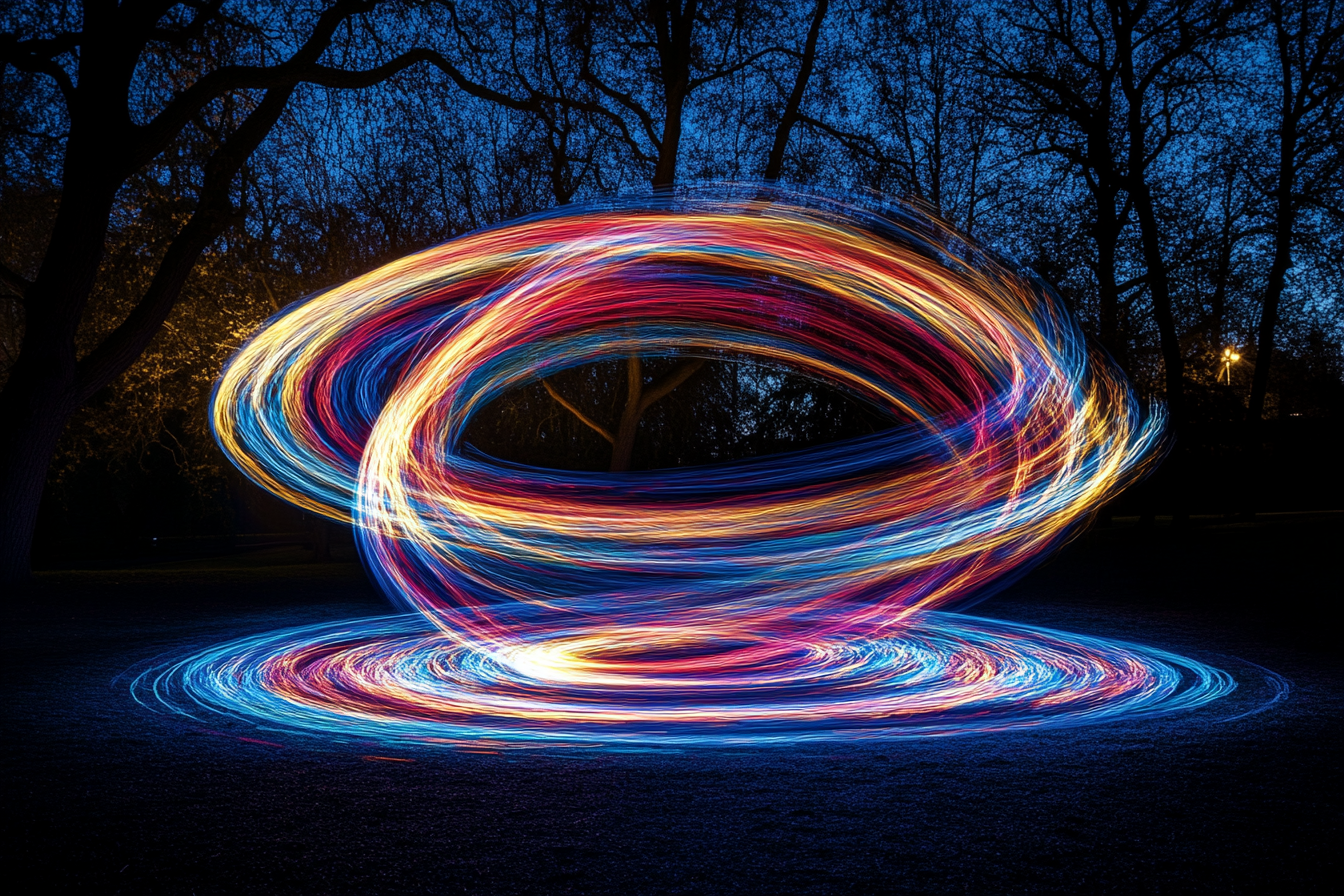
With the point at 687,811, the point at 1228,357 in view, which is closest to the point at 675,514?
the point at 687,811

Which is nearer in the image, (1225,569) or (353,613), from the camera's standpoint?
(353,613)

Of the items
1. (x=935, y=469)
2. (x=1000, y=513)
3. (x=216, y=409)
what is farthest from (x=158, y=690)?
(x=935, y=469)

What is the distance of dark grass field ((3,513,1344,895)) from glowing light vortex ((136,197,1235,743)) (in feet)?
1.71

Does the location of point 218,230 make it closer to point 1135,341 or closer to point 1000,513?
point 1000,513

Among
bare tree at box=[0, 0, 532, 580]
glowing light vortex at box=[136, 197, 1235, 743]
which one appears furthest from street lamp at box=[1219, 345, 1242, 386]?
bare tree at box=[0, 0, 532, 580]

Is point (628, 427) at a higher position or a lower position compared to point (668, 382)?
lower

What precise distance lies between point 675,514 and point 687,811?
7290 millimetres

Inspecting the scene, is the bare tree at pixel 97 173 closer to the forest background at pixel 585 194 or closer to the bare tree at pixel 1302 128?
the forest background at pixel 585 194

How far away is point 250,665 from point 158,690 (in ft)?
3.05

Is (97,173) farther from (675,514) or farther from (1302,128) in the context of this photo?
(1302,128)

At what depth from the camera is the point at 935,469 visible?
36.3 feet

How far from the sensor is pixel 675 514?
36.3 feet

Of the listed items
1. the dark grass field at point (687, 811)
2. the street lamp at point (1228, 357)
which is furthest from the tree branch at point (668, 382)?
the street lamp at point (1228, 357)

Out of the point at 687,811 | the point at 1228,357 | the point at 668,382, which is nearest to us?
the point at 687,811
